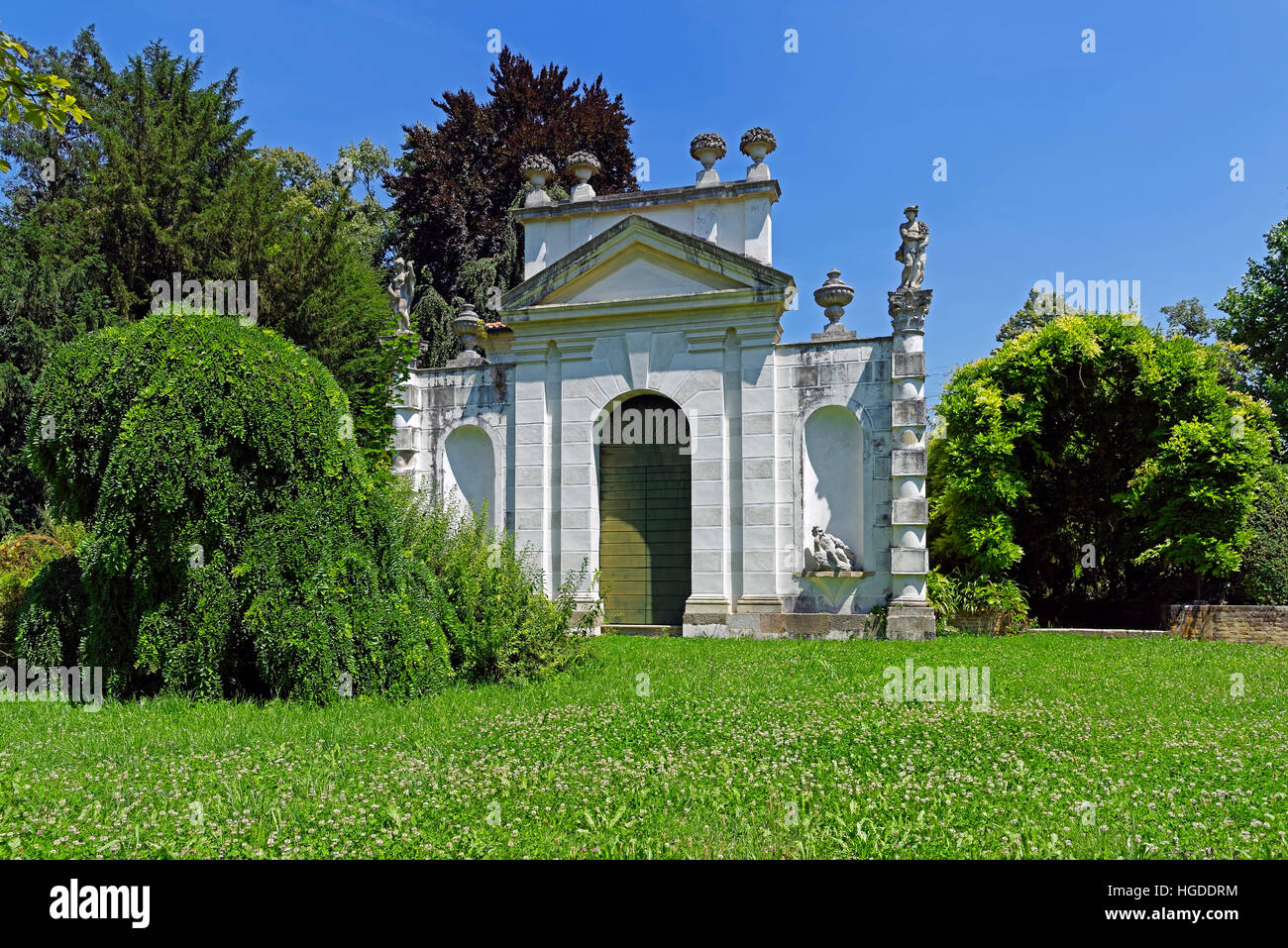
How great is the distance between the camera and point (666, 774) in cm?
→ 540

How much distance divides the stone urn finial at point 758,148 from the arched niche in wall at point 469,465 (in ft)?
21.3

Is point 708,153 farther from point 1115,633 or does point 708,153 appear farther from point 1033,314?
point 1033,314

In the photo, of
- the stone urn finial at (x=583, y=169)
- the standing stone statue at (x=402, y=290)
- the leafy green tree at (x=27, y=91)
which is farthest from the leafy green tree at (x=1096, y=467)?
the leafy green tree at (x=27, y=91)

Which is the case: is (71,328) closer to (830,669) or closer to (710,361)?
(710,361)

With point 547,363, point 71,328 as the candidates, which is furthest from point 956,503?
point 71,328

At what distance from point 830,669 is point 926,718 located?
8.67 ft

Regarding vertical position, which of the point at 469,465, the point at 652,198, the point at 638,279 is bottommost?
the point at 469,465

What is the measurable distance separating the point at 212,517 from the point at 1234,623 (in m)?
14.5

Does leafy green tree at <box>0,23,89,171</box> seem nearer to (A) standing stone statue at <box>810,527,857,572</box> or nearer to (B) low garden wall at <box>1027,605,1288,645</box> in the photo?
(A) standing stone statue at <box>810,527,857,572</box>

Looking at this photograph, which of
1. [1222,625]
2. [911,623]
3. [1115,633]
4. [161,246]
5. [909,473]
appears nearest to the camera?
[911,623]

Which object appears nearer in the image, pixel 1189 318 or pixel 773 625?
pixel 773 625

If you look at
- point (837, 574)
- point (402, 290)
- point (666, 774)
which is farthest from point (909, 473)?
point (402, 290)

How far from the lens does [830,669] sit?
962 centimetres

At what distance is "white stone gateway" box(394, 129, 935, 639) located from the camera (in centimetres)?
1343
